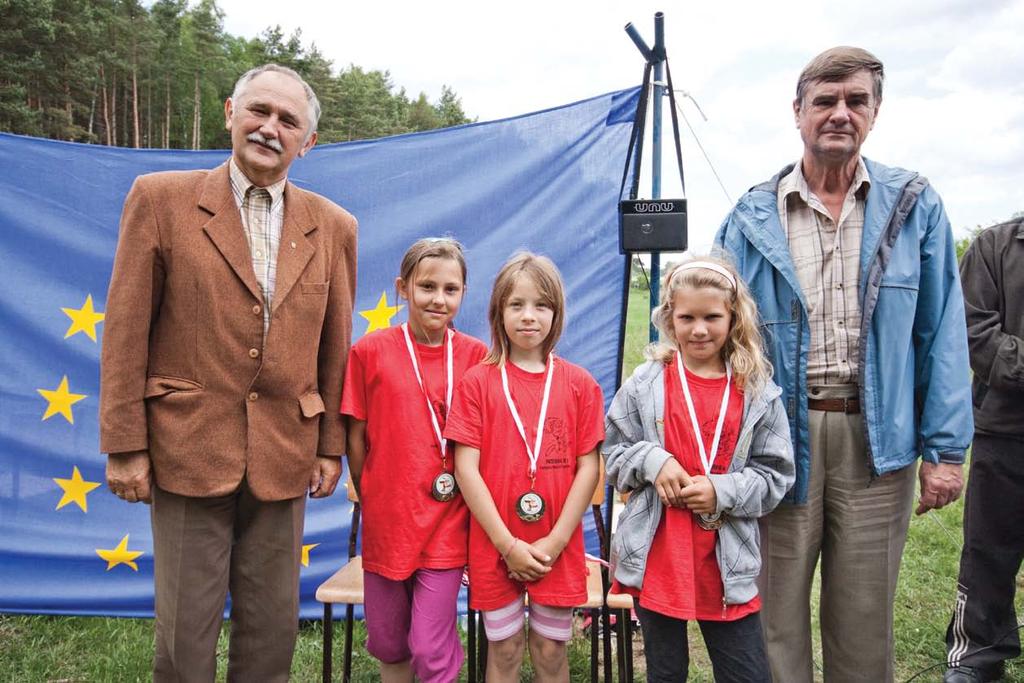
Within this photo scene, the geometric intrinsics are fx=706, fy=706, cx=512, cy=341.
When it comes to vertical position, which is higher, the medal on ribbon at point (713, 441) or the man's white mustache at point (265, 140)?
the man's white mustache at point (265, 140)

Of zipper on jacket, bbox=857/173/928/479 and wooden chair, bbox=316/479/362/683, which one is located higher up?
zipper on jacket, bbox=857/173/928/479

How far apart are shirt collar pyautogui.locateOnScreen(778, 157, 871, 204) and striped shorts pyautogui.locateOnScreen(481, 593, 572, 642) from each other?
1.50 m

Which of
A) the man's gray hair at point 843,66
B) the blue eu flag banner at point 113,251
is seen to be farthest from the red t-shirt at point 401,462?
the man's gray hair at point 843,66

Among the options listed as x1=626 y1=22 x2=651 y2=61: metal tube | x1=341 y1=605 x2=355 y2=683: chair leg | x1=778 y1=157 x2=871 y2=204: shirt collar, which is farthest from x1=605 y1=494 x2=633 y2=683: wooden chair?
x1=626 y1=22 x2=651 y2=61: metal tube

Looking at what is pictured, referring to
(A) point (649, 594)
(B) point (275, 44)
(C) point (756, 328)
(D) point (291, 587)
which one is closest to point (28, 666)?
(D) point (291, 587)

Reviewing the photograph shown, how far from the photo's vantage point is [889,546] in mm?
2230

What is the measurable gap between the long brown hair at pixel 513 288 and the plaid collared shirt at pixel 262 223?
679mm

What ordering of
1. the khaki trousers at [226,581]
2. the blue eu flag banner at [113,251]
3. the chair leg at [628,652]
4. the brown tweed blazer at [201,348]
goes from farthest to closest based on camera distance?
the blue eu flag banner at [113,251] → the chair leg at [628,652] → the khaki trousers at [226,581] → the brown tweed blazer at [201,348]

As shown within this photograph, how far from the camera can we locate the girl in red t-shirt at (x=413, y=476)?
216cm

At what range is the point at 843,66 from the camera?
6.99ft

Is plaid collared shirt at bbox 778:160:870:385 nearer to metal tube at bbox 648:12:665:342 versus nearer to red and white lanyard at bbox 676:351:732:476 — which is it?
red and white lanyard at bbox 676:351:732:476

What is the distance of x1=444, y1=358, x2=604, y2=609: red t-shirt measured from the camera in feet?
7.00

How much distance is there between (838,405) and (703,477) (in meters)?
0.54

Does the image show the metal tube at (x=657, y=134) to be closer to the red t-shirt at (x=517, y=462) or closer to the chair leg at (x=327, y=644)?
the red t-shirt at (x=517, y=462)
